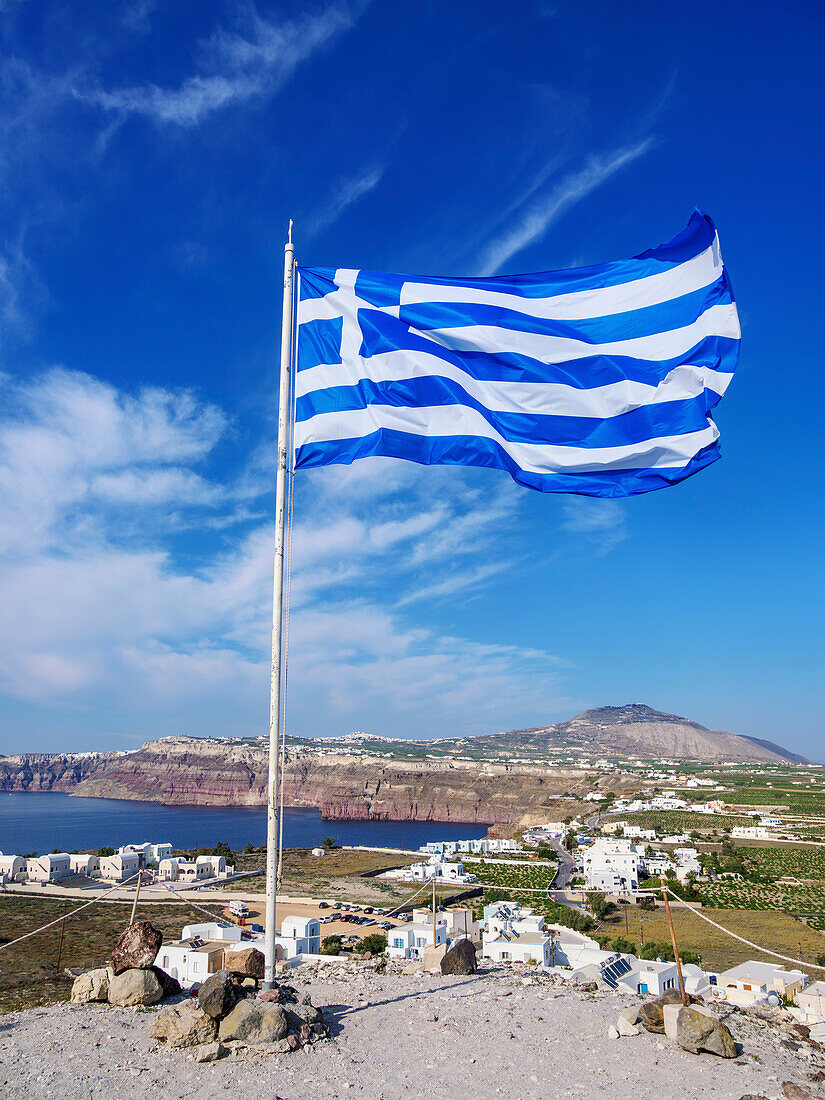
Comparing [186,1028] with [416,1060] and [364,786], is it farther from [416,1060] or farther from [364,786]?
[364,786]

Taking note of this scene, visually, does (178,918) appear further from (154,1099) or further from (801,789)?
(801,789)

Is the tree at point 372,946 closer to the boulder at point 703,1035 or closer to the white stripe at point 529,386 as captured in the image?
the boulder at point 703,1035

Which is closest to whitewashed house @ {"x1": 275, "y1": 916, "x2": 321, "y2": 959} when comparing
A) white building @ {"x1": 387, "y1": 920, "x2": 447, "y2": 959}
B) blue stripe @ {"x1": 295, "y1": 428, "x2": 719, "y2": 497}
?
white building @ {"x1": 387, "y1": 920, "x2": 447, "y2": 959}

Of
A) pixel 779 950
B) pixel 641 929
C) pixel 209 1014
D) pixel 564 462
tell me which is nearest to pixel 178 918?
pixel 641 929

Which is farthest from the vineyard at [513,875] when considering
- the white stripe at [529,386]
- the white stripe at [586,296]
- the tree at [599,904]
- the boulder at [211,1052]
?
the white stripe at [586,296]

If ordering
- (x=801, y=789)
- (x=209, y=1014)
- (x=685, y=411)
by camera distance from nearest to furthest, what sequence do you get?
(x=209, y=1014) < (x=685, y=411) < (x=801, y=789)

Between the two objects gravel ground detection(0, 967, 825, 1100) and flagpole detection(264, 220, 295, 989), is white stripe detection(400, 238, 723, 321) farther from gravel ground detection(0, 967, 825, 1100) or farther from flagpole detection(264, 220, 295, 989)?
gravel ground detection(0, 967, 825, 1100)

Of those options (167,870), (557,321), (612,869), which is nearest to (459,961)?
(557,321)
